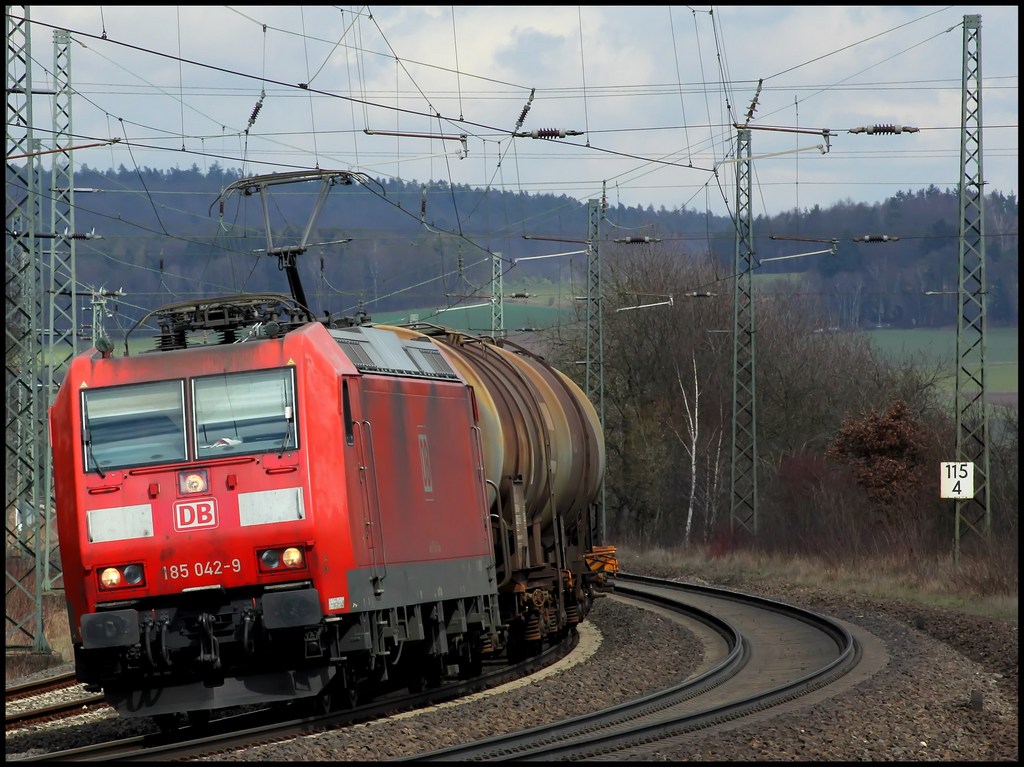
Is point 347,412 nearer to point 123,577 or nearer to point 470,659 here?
point 123,577

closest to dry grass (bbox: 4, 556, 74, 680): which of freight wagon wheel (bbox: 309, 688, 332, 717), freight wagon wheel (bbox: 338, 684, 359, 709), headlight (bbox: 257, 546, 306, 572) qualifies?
freight wagon wheel (bbox: 338, 684, 359, 709)

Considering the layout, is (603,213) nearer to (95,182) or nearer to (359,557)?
(359,557)

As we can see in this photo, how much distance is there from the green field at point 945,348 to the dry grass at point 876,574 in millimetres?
19831

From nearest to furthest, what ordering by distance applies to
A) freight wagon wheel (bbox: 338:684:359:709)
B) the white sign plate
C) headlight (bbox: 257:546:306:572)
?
headlight (bbox: 257:546:306:572) → freight wagon wheel (bbox: 338:684:359:709) → the white sign plate

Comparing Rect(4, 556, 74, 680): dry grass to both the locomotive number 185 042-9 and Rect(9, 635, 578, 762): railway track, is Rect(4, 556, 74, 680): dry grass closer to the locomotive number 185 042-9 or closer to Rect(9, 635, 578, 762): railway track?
Rect(9, 635, 578, 762): railway track

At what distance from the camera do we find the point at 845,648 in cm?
2027

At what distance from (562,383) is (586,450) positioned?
121cm

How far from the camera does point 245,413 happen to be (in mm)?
12648

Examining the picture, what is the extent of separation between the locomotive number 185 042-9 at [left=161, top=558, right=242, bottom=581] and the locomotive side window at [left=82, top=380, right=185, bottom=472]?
971mm

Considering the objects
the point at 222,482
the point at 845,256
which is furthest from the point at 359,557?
the point at 845,256

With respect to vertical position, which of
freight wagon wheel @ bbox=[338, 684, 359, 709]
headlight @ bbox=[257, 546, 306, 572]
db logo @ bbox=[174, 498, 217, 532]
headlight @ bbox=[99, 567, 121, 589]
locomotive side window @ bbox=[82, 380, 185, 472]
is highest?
locomotive side window @ bbox=[82, 380, 185, 472]

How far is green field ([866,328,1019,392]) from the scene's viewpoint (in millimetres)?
55109

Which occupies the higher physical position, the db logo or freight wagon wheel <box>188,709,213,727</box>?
the db logo

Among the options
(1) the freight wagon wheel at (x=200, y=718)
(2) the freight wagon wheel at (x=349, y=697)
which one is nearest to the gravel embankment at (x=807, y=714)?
(2) the freight wagon wheel at (x=349, y=697)
